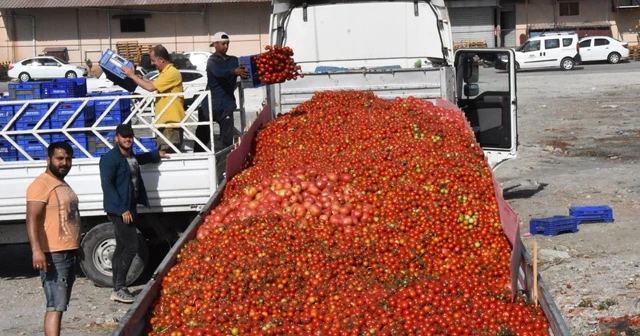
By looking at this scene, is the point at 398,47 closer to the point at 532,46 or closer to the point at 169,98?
the point at 169,98

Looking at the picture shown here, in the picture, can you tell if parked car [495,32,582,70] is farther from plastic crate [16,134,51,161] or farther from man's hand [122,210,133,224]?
man's hand [122,210,133,224]

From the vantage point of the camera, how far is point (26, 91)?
35.9 ft

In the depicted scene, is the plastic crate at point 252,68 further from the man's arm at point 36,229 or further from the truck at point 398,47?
the man's arm at point 36,229

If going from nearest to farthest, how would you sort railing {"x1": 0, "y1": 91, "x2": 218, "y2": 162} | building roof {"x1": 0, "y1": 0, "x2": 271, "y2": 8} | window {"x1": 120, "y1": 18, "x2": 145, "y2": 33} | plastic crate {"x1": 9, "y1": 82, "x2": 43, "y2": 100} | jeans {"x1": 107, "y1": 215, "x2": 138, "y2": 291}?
jeans {"x1": 107, "y1": 215, "x2": 138, "y2": 291} → railing {"x1": 0, "y1": 91, "x2": 218, "y2": 162} → plastic crate {"x1": 9, "y1": 82, "x2": 43, "y2": 100} → building roof {"x1": 0, "y1": 0, "x2": 271, "y2": 8} → window {"x1": 120, "y1": 18, "x2": 145, "y2": 33}

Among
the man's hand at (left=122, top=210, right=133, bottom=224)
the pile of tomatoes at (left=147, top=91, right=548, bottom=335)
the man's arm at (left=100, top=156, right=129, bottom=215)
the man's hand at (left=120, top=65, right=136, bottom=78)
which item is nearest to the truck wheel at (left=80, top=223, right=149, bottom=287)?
the man's hand at (left=122, top=210, right=133, bottom=224)

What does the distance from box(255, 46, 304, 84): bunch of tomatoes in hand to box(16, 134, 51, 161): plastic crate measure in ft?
8.11

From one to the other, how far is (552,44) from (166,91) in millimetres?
33136

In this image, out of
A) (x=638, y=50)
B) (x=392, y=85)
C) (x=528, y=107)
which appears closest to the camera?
(x=392, y=85)

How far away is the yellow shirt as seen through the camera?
34.3ft

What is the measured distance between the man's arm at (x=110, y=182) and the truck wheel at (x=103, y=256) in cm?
74

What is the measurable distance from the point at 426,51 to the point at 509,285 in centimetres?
649

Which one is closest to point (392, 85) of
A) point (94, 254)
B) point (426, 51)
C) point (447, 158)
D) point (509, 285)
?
point (426, 51)

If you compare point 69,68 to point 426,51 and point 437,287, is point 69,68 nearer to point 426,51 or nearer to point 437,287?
point 426,51

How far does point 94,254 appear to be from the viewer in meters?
10.2
